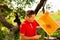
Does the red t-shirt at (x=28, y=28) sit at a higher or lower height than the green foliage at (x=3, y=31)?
higher

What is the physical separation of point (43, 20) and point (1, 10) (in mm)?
1360

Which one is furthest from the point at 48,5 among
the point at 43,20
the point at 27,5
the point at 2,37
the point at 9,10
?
the point at 43,20

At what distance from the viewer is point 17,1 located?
424 cm

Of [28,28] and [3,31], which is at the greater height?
[28,28]

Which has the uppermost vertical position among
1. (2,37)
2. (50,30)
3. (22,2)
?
(22,2)

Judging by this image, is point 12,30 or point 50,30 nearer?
point 50,30

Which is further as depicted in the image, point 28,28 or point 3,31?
point 3,31

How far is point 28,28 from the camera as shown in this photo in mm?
2939

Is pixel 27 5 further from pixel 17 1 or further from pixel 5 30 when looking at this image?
pixel 5 30

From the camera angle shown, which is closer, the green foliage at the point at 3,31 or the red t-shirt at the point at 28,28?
the red t-shirt at the point at 28,28

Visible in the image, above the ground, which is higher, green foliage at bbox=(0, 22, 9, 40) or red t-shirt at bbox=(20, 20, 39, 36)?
red t-shirt at bbox=(20, 20, 39, 36)

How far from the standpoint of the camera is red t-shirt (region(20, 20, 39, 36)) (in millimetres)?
2928

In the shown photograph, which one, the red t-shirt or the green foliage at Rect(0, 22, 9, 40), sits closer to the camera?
the red t-shirt

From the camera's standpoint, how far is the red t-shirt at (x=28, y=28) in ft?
9.61
